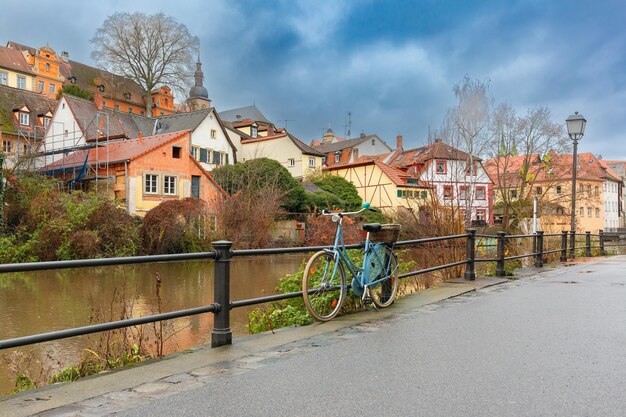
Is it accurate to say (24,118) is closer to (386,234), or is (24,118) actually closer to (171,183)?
(171,183)

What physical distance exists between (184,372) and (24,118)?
62.3m

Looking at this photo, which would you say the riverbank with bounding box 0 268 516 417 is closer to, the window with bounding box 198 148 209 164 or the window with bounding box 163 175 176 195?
the window with bounding box 163 175 176 195

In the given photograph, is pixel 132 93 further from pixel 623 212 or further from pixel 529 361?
pixel 529 361

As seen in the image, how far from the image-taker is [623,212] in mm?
94875

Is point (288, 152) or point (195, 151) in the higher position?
point (288, 152)

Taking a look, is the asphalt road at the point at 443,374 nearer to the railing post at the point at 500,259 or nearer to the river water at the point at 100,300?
the river water at the point at 100,300

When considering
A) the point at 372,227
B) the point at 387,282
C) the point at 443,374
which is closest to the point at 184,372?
the point at 443,374

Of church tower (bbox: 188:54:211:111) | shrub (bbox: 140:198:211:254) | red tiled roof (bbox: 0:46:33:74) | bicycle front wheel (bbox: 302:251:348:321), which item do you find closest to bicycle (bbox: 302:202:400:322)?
bicycle front wheel (bbox: 302:251:348:321)

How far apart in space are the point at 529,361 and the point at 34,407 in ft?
13.2

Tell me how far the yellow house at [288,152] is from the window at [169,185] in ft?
70.3

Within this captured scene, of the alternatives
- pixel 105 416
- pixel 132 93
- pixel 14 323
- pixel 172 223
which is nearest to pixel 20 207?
pixel 172 223

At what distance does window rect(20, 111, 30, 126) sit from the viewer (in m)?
58.4

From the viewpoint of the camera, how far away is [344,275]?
7.18 metres

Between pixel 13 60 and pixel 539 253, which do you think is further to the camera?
pixel 13 60
